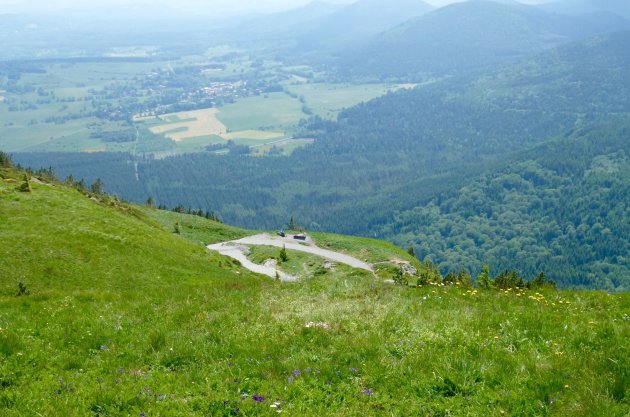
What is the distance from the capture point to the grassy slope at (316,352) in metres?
11.2

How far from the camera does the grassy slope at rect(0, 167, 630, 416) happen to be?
440 inches

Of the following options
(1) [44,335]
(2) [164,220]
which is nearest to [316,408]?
(1) [44,335]

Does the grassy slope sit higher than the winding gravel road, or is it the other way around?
the grassy slope

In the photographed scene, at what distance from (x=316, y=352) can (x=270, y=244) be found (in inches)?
3183

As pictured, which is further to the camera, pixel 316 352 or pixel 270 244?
pixel 270 244

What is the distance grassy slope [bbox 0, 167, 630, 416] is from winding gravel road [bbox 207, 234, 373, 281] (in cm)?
4956

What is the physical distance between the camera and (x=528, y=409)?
422 inches

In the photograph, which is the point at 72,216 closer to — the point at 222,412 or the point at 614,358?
the point at 222,412

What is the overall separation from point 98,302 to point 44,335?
15.2 feet

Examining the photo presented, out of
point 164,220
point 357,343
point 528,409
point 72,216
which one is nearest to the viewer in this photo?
point 528,409

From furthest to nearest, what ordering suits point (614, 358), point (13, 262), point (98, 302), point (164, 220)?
point (164, 220)
point (13, 262)
point (98, 302)
point (614, 358)

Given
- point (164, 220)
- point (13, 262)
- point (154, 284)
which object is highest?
point (13, 262)

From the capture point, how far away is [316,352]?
551 inches

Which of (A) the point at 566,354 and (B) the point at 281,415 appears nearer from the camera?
(B) the point at 281,415
